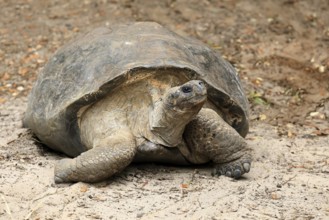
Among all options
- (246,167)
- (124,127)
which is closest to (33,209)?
(124,127)

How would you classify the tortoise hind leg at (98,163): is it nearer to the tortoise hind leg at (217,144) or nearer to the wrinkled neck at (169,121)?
the wrinkled neck at (169,121)

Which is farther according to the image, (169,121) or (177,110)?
(169,121)

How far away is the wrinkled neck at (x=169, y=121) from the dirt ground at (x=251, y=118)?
0.28 meters

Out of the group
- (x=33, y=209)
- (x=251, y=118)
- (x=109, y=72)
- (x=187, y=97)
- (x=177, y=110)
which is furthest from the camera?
(x=251, y=118)

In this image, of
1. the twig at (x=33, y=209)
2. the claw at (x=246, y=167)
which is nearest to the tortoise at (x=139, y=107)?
the claw at (x=246, y=167)

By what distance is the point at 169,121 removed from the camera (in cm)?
456

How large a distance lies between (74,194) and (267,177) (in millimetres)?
1305

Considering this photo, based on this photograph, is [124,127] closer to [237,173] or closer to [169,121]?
[169,121]

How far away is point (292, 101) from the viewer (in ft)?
23.0

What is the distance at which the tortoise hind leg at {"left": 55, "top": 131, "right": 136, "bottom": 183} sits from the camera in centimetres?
448

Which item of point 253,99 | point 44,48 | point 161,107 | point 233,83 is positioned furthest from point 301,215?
point 44,48

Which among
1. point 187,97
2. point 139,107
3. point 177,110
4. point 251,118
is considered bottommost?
point 251,118

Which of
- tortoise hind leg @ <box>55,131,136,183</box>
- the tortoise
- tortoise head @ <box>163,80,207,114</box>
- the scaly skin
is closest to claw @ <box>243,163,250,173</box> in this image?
the tortoise

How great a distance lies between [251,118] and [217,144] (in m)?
1.85
